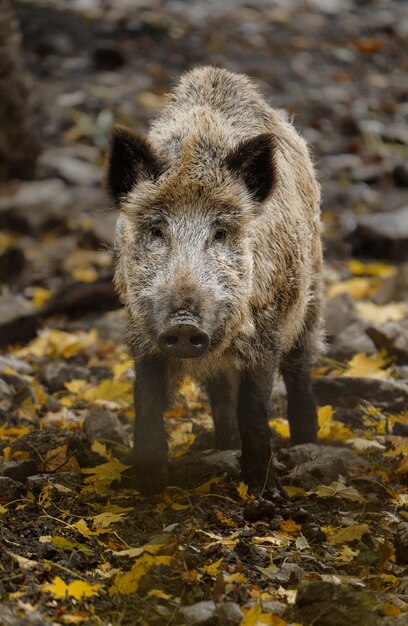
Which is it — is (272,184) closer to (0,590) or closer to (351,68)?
(0,590)

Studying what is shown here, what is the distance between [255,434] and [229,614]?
5.43 ft

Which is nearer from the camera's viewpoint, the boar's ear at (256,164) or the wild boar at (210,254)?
the wild boar at (210,254)

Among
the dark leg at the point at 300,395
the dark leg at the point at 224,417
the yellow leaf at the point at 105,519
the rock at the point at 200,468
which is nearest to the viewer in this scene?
the yellow leaf at the point at 105,519

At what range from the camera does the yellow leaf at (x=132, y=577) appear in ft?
13.5

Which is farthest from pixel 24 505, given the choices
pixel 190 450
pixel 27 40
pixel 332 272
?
pixel 27 40

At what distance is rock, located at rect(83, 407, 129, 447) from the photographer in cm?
601

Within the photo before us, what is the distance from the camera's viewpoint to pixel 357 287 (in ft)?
32.3

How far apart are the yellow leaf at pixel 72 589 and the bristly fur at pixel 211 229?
4.29 ft

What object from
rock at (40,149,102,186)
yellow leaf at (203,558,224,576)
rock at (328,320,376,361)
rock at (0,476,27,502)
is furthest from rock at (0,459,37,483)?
rock at (40,149,102,186)

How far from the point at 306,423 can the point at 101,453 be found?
1.36m

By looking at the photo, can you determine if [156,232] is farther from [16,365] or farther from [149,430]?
[16,365]

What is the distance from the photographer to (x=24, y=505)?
502 centimetres

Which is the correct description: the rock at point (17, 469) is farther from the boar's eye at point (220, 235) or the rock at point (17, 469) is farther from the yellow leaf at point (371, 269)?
the yellow leaf at point (371, 269)

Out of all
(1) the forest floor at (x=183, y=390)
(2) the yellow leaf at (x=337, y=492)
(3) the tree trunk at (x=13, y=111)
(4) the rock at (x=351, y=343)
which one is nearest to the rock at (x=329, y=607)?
(1) the forest floor at (x=183, y=390)
